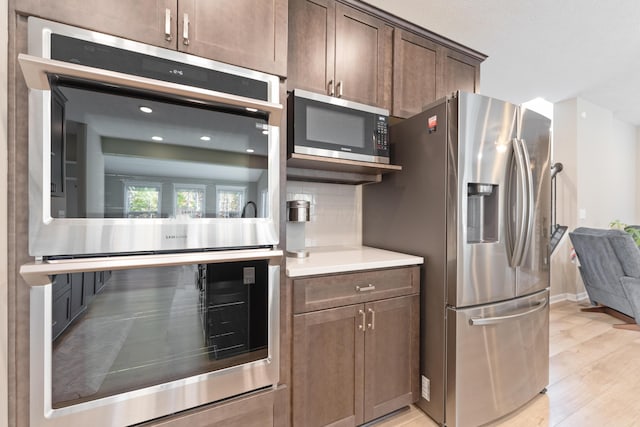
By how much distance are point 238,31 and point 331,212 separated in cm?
137

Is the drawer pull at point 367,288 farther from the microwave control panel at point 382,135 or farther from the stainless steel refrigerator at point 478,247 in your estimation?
the microwave control panel at point 382,135

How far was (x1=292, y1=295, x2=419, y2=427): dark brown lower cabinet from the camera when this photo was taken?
1370 millimetres

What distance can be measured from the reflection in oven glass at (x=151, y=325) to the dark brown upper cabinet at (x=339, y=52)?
3.96 ft

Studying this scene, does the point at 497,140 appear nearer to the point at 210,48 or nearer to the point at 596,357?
the point at 210,48

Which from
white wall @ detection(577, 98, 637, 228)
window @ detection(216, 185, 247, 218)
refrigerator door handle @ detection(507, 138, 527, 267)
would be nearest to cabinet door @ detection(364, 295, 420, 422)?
refrigerator door handle @ detection(507, 138, 527, 267)

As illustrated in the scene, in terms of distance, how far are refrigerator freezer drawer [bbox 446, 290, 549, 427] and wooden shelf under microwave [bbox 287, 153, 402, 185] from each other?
3.24 ft

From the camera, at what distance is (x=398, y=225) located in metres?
1.95

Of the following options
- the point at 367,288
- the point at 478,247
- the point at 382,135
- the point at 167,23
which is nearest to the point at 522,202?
the point at 478,247

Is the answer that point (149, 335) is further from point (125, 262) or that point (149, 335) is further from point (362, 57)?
point (362, 57)

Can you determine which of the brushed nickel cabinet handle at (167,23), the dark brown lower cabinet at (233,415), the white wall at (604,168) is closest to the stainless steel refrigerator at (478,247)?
the dark brown lower cabinet at (233,415)

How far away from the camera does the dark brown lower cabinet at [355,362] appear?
4.50 feet

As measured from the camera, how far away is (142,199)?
1.03 m

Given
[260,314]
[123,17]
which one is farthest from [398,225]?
[123,17]

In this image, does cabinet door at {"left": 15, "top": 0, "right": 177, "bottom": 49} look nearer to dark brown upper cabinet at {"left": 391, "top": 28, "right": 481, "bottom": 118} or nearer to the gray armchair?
dark brown upper cabinet at {"left": 391, "top": 28, "right": 481, "bottom": 118}
